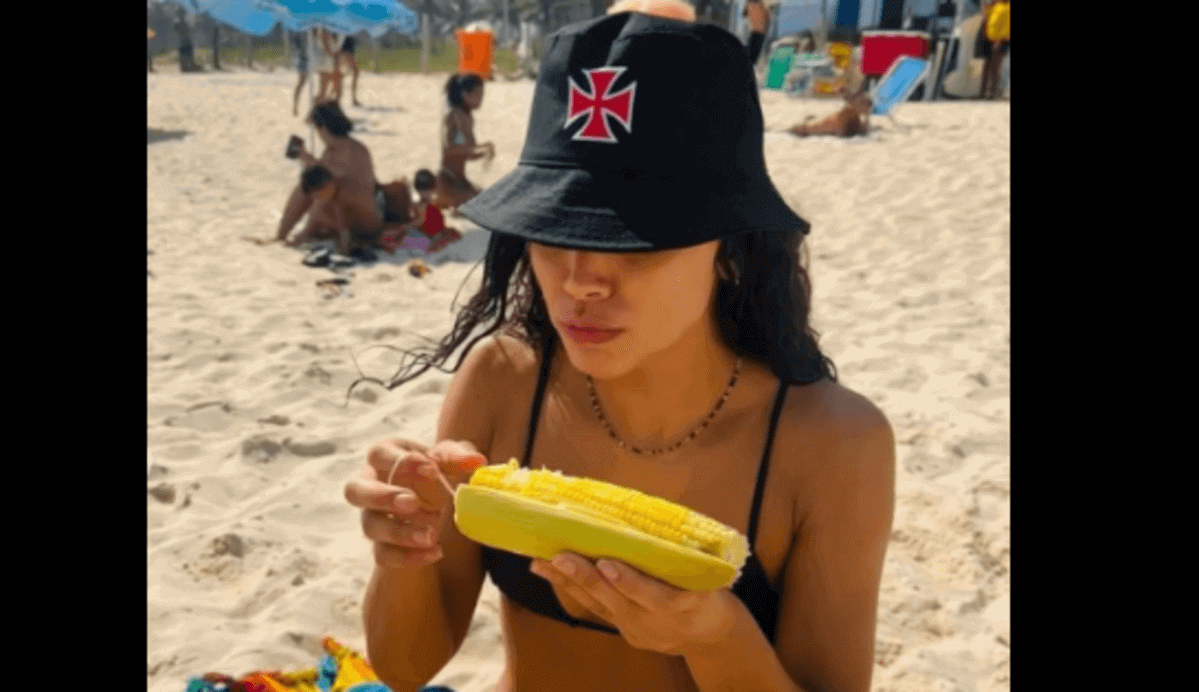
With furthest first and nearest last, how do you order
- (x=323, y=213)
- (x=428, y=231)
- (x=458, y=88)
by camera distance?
(x=458, y=88), (x=428, y=231), (x=323, y=213)

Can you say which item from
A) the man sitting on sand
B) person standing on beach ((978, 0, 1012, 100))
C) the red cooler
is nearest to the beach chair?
person standing on beach ((978, 0, 1012, 100))

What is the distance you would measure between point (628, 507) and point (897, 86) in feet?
53.2

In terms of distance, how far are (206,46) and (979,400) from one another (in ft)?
174

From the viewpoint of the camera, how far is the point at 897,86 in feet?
53.7

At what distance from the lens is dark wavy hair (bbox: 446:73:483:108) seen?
10.1 m

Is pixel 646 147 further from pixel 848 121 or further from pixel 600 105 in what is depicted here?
pixel 848 121

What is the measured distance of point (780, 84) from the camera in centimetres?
2353

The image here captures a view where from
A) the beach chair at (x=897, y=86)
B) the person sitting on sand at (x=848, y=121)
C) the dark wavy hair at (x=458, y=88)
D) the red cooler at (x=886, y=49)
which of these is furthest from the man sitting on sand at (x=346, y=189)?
the red cooler at (x=886, y=49)

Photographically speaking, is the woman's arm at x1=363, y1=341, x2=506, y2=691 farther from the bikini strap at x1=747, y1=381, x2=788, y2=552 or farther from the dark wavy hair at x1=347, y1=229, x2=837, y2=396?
the bikini strap at x1=747, y1=381, x2=788, y2=552

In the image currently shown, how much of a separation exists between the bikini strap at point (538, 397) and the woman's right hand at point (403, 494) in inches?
8.9

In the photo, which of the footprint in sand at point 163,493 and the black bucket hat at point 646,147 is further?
the footprint in sand at point 163,493

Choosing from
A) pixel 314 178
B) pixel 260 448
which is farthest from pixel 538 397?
pixel 314 178

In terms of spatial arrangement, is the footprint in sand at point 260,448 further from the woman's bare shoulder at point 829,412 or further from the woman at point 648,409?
the woman's bare shoulder at point 829,412

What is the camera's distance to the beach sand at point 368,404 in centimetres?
306
